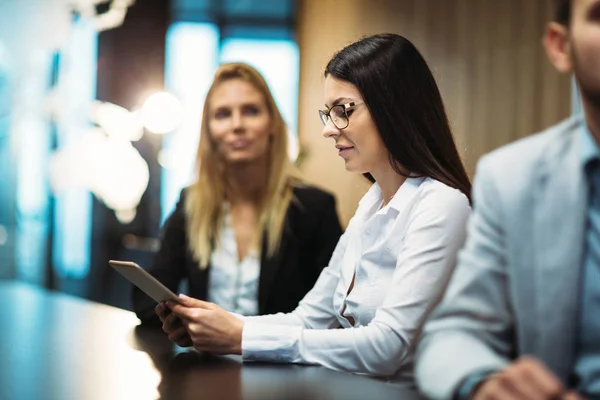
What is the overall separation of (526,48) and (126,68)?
4.19 m

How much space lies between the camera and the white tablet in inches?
69.7

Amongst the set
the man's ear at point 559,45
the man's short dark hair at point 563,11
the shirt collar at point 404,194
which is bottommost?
the shirt collar at point 404,194

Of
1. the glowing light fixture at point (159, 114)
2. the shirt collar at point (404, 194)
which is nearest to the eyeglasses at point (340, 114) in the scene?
the shirt collar at point (404, 194)

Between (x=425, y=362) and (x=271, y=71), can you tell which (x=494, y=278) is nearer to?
(x=425, y=362)

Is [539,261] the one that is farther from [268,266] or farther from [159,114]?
[159,114]

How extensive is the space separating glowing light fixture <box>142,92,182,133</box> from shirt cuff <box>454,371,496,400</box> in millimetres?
6841

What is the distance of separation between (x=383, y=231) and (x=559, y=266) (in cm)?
88

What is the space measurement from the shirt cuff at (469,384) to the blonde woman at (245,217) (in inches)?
71.7

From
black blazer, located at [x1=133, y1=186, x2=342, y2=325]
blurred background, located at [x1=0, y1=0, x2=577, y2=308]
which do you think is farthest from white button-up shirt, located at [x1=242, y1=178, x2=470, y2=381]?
blurred background, located at [x1=0, y1=0, x2=577, y2=308]

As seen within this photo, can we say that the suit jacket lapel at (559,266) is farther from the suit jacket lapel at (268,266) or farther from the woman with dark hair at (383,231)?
the suit jacket lapel at (268,266)

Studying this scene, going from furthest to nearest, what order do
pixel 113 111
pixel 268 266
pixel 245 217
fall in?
pixel 113 111 → pixel 245 217 → pixel 268 266

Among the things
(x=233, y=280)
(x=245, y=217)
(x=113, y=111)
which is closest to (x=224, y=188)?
(x=245, y=217)

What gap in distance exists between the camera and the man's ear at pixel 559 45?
1.10 m

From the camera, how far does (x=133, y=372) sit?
1673mm
